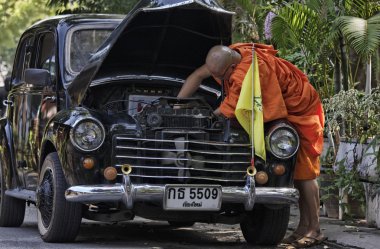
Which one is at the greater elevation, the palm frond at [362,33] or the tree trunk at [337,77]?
the palm frond at [362,33]

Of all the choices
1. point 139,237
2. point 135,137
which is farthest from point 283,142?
point 139,237

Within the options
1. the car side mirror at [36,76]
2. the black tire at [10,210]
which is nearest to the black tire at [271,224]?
the car side mirror at [36,76]

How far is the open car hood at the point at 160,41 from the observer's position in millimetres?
7566

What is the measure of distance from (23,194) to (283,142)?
261 centimetres

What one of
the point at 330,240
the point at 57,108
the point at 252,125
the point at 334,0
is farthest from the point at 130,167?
the point at 334,0

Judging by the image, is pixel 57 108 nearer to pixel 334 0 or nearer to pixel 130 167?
pixel 130 167

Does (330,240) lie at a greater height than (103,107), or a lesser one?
lesser

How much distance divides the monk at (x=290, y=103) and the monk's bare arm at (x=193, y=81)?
8 cm

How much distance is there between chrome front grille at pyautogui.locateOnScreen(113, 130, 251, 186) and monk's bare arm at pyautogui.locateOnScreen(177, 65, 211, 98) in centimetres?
102

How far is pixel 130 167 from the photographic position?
6.86m

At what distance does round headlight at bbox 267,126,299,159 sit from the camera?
7207 millimetres

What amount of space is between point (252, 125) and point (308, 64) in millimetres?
3236

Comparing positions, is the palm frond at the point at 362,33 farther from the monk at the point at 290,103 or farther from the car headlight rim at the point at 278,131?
the car headlight rim at the point at 278,131

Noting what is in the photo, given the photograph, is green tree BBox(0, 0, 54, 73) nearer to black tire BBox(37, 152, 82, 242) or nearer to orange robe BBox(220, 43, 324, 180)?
black tire BBox(37, 152, 82, 242)
